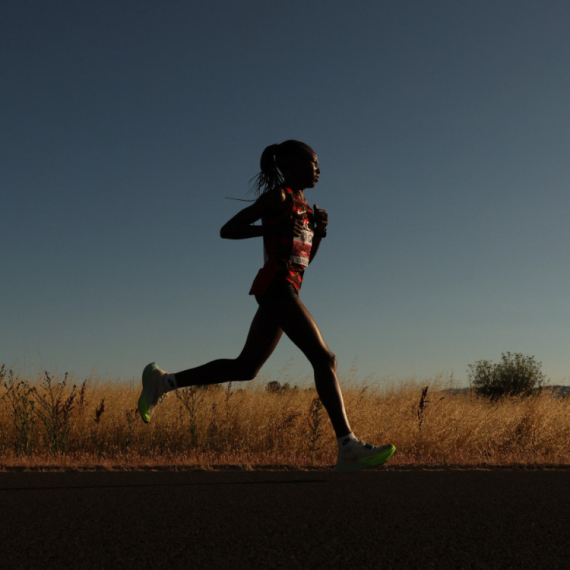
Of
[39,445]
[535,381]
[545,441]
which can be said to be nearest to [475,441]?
[545,441]

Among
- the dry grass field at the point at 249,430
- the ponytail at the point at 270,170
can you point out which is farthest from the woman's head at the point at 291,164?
the dry grass field at the point at 249,430

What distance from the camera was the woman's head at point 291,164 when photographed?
4504mm

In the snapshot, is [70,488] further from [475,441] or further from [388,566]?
[475,441]

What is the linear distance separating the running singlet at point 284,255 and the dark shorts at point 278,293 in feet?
0.09

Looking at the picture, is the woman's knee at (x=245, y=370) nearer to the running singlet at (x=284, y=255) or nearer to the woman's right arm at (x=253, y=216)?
the running singlet at (x=284, y=255)

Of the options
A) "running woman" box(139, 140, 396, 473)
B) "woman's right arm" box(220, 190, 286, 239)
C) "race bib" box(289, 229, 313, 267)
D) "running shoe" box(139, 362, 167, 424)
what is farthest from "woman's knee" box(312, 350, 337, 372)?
"running shoe" box(139, 362, 167, 424)

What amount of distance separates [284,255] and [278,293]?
0.27 m

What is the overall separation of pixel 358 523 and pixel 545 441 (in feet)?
21.4

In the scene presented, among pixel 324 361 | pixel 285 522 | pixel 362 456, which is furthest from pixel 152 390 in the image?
pixel 285 522

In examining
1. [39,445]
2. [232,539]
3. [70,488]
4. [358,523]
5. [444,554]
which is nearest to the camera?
[444,554]

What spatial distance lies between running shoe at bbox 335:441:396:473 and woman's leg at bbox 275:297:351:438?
15 cm

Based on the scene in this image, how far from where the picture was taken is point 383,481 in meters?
3.86

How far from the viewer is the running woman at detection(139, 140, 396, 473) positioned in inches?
165

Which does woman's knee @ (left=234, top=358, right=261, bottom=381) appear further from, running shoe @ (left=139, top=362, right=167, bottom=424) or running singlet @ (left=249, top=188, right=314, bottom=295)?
running shoe @ (left=139, top=362, right=167, bottom=424)
